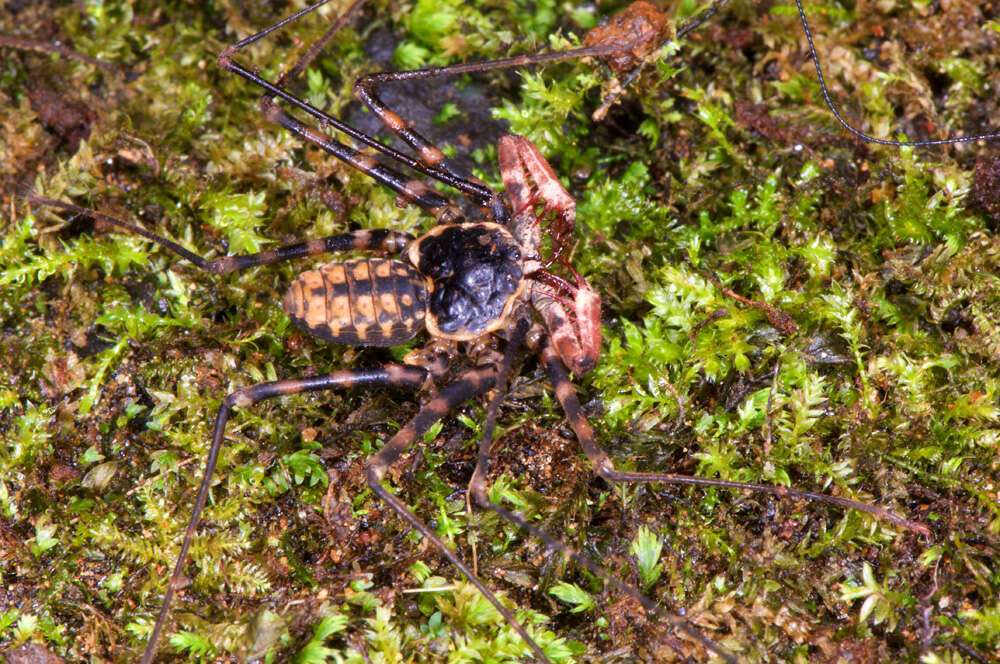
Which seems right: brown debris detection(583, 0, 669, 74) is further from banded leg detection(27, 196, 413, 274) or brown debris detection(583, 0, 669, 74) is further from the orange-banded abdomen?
the orange-banded abdomen

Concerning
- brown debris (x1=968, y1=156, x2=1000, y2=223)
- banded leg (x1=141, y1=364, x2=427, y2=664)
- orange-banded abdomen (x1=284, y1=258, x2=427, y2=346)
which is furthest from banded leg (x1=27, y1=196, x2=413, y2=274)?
brown debris (x1=968, y1=156, x2=1000, y2=223)

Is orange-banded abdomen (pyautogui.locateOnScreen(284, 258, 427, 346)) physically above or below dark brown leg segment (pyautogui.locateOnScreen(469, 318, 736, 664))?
above

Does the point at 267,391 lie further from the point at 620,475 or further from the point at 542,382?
the point at 620,475

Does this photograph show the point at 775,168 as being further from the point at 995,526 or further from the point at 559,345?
the point at 995,526

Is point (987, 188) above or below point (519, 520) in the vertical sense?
above

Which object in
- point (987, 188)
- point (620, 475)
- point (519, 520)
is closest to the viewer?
point (519, 520)

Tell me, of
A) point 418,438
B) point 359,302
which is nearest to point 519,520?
point 418,438

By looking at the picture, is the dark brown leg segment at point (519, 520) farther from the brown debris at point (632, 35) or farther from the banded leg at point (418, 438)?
the brown debris at point (632, 35)

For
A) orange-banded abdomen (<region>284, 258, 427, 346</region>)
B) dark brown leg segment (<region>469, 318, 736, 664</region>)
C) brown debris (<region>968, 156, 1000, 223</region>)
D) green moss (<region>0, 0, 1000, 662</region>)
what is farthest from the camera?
brown debris (<region>968, 156, 1000, 223</region>)
